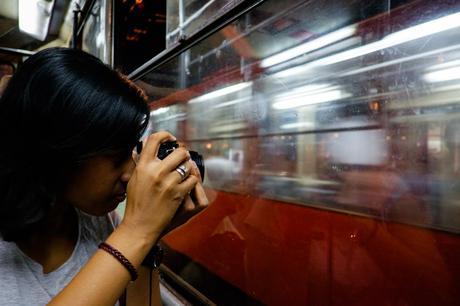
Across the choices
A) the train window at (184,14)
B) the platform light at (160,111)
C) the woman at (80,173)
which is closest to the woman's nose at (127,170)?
the woman at (80,173)

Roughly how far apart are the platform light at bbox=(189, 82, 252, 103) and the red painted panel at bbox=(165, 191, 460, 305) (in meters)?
0.78

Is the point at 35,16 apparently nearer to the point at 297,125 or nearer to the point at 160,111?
the point at 160,111

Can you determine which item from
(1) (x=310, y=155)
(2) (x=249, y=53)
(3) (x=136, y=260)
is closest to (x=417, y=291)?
(1) (x=310, y=155)

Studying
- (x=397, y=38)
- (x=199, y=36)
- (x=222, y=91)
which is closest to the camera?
(x=397, y=38)

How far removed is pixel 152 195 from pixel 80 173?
0.71ft

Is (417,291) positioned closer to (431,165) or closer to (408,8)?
(431,165)

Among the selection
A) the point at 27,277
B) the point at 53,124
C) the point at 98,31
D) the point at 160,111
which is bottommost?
the point at 27,277

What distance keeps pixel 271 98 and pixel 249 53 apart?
1.33 ft

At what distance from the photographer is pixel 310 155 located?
2.01 meters

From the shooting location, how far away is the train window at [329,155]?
1.32 meters

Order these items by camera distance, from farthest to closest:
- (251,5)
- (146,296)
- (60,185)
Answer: (251,5) < (146,296) < (60,185)

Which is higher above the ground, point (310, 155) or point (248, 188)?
point (310, 155)

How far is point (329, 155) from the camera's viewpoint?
191 centimetres

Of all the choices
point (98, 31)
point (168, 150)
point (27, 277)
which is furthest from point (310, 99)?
point (98, 31)
